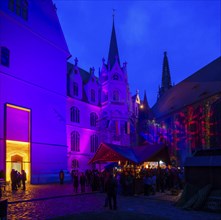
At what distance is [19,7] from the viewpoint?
2975cm

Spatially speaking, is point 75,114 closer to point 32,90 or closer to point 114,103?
point 114,103

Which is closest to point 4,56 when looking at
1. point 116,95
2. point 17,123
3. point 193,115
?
point 17,123

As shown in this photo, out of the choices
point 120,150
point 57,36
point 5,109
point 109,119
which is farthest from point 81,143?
point 120,150

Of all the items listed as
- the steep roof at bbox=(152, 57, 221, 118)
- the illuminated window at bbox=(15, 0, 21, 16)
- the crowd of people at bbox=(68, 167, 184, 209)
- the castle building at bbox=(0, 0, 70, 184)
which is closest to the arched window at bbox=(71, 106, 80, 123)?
the castle building at bbox=(0, 0, 70, 184)

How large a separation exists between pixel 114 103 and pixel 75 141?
33.3ft

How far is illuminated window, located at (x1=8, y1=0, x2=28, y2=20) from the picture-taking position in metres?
28.9

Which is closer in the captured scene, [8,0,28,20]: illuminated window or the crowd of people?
the crowd of people

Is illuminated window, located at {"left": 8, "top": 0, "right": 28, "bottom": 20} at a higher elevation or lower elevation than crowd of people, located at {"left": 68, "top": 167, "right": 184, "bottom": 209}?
higher

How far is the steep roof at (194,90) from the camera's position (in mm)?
47697

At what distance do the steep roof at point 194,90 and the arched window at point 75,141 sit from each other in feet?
58.1

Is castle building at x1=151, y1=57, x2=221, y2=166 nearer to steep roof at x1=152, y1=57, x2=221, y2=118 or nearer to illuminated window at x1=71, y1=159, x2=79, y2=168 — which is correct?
steep roof at x1=152, y1=57, x2=221, y2=118

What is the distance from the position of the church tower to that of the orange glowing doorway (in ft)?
72.1

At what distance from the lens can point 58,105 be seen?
33.6m

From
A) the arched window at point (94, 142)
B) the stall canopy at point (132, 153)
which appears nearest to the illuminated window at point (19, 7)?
the stall canopy at point (132, 153)
